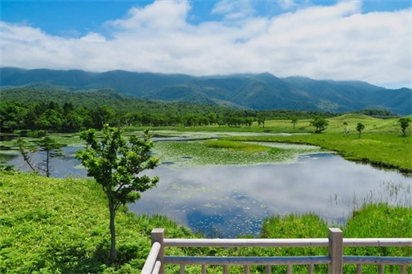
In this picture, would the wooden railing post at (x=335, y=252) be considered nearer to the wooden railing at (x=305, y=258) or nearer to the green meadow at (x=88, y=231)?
the wooden railing at (x=305, y=258)

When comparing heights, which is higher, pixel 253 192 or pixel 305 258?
pixel 305 258

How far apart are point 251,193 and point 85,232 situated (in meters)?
12.6

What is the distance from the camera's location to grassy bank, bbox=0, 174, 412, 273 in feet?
24.8

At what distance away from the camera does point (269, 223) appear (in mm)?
13234

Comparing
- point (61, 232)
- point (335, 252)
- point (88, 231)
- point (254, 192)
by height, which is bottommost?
point (254, 192)

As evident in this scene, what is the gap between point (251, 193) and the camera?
1998cm

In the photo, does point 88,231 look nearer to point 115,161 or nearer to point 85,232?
point 85,232

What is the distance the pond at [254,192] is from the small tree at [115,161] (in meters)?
6.00

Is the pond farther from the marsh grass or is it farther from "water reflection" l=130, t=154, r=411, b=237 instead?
the marsh grass

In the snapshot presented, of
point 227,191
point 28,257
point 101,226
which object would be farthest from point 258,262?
point 227,191

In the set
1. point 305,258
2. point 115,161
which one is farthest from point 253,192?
point 305,258

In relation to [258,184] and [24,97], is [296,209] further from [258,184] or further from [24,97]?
[24,97]

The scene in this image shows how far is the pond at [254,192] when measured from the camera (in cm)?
1527

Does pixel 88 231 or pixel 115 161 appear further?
pixel 88 231
